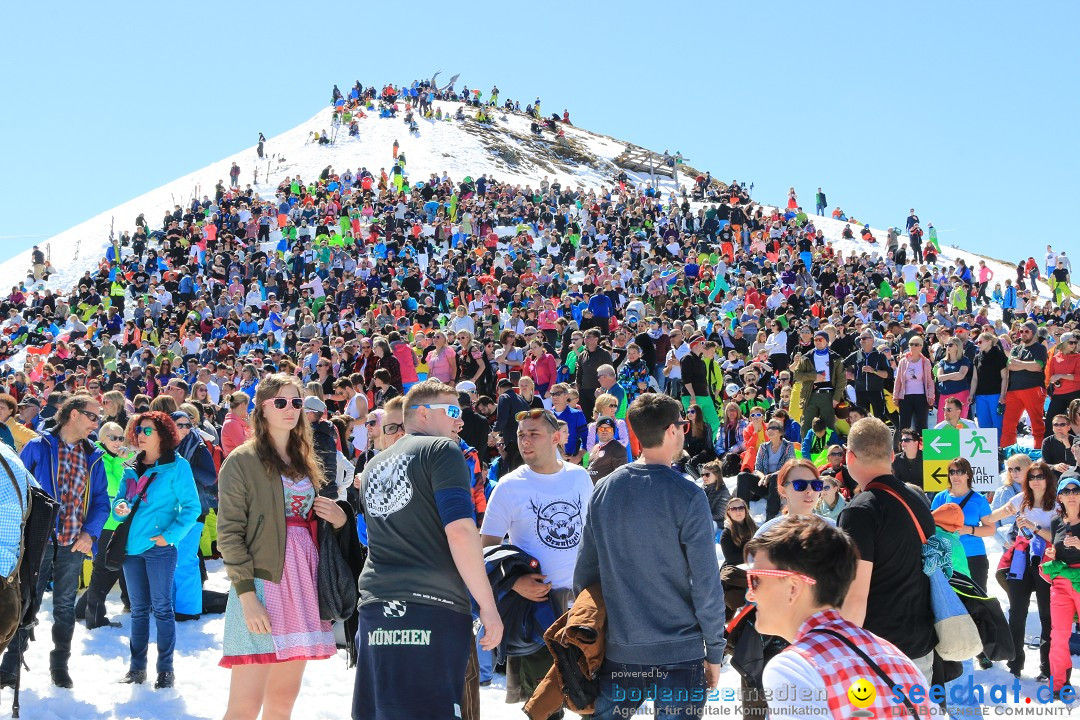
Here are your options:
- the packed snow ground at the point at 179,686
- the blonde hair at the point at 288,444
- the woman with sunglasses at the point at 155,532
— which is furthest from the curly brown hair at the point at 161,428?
the blonde hair at the point at 288,444

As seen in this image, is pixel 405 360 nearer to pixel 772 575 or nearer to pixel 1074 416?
pixel 1074 416

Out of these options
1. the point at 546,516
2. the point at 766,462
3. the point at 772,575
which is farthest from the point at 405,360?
the point at 772,575

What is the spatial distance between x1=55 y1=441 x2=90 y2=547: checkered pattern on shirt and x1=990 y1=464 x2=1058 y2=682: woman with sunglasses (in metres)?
6.24

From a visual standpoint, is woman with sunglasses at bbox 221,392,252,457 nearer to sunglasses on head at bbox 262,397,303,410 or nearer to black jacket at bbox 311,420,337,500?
black jacket at bbox 311,420,337,500

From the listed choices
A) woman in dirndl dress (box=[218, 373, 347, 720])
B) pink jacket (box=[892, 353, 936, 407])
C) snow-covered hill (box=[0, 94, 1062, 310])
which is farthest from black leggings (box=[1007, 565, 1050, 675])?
snow-covered hill (box=[0, 94, 1062, 310])

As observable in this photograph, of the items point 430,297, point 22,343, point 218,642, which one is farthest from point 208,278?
point 218,642

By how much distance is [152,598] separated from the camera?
616 cm

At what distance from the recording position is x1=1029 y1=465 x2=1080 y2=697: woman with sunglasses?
6.56 meters

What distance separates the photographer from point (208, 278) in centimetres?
2838

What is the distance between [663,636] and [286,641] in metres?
1.59

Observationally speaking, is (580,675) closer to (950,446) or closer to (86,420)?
(86,420)

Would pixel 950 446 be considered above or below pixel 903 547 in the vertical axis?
above

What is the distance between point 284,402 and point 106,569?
3055 millimetres

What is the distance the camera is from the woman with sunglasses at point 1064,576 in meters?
6.56
